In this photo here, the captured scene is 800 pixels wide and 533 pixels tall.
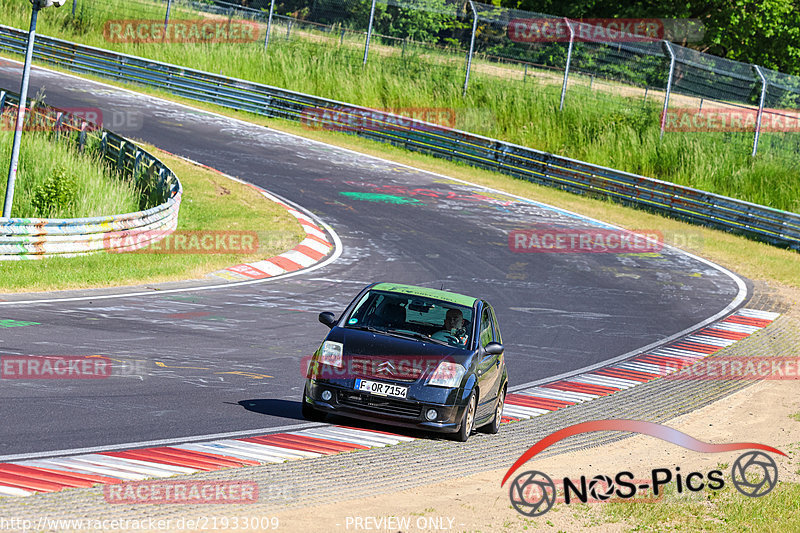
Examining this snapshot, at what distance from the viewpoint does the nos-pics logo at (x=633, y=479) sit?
28.3 feet

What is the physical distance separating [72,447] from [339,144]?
25.8 meters

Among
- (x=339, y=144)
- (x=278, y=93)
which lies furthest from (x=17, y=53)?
(x=339, y=144)

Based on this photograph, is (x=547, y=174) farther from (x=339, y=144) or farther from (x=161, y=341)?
(x=161, y=341)

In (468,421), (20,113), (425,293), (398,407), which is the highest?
(20,113)

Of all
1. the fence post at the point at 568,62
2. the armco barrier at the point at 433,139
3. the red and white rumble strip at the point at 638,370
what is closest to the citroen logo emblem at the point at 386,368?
the red and white rumble strip at the point at 638,370

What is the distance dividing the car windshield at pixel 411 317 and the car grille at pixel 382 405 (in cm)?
88

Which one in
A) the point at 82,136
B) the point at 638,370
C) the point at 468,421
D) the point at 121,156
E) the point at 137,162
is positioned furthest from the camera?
the point at 82,136

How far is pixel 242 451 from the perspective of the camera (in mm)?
8836

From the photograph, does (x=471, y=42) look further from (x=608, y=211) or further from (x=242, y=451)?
(x=242, y=451)

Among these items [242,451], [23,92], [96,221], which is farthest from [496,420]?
[23,92]

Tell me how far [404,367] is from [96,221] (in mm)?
10497

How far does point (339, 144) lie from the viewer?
109ft

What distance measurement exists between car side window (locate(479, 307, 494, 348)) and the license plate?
1336 millimetres

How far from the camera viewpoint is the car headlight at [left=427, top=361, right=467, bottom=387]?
949 centimetres
